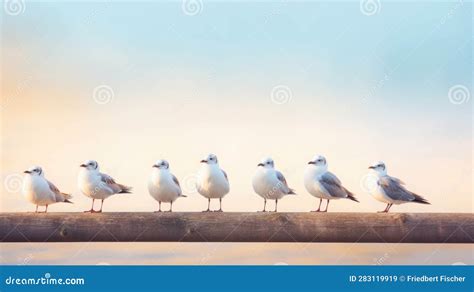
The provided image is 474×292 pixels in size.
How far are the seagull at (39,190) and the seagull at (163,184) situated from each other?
0.82 m

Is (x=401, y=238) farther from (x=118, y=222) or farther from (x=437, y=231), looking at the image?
(x=118, y=222)

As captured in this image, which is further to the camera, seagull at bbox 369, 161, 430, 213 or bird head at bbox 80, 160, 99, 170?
bird head at bbox 80, 160, 99, 170

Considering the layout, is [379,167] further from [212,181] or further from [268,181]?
[212,181]

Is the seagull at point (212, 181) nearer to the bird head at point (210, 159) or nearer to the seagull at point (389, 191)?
the bird head at point (210, 159)

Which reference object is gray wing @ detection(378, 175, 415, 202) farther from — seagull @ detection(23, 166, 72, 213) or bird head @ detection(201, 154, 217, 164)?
seagull @ detection(23, 166, 72, 213)

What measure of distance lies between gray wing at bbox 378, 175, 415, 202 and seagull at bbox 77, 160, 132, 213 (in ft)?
8.14

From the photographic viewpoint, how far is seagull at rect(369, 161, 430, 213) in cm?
753

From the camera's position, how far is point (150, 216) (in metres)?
5.75

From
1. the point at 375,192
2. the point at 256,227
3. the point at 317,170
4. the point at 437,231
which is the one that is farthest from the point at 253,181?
the point at 437,231

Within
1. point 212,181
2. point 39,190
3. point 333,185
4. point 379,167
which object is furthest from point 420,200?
point 39,190

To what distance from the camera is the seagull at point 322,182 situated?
748cm

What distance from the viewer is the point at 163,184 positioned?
7.57 metres

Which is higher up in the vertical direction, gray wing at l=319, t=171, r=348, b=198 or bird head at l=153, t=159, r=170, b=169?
bird head at l=153, t=159, r=170, b=169

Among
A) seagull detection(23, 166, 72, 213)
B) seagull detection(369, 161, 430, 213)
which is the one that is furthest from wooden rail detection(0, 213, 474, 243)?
seagull detection(369, 161, 430, 213)
